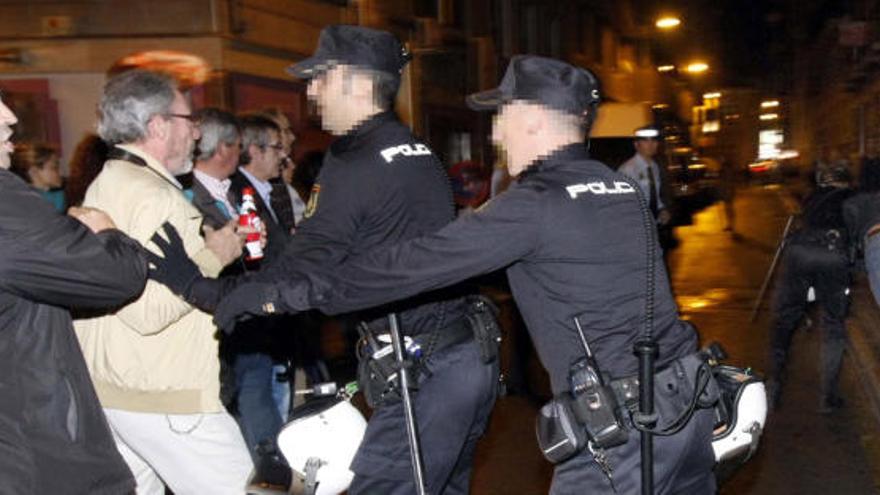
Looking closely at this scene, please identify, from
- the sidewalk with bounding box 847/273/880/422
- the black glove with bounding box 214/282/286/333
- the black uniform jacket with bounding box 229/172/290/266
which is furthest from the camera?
the sidewalk with bounding box 847/273/880/422

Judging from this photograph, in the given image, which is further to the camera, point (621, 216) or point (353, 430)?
point (353, 430)

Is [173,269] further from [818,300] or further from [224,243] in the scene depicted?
[818,300]

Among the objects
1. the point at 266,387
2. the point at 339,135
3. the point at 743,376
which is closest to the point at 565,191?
the point at 743,376

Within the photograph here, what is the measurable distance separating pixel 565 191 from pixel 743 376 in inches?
33.7

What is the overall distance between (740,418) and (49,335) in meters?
2.02

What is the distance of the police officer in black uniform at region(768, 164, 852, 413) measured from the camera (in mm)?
6867

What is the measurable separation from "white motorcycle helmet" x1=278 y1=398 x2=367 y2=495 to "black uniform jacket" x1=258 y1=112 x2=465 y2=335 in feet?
1.21

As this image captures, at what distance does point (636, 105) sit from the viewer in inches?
646

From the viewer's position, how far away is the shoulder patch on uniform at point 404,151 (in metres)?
3.44

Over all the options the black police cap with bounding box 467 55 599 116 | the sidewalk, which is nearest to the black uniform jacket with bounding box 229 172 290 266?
the black police cap with bounding box 467 55 599 116

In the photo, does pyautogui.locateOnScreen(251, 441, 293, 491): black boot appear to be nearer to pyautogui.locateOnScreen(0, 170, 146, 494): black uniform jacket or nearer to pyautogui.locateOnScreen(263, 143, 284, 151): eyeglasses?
pyautogui.locateOnScreen(0, 170, 146, 494): black uniform jacket

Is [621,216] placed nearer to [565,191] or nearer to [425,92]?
[565,191]

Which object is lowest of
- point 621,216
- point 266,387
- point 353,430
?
point 266,387

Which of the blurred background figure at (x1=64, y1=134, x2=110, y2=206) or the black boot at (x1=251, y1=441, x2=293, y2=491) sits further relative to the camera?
the blurred background figure at (x1=64, y1=134, x2=110, y2=206)
